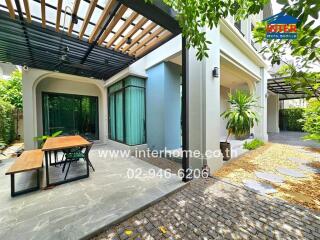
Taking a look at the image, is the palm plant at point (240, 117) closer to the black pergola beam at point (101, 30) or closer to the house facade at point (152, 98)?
the house facade at point (152, 98)

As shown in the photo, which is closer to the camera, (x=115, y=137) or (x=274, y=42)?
(x=274, y=42)

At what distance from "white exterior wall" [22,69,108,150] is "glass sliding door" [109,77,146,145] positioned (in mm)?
1415

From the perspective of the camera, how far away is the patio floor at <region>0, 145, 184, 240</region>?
76.5 inches

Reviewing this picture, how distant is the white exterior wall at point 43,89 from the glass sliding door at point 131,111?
1.42 metres

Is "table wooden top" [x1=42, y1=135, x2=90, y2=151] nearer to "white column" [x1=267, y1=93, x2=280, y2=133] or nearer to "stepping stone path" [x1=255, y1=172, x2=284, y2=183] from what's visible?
"stepping stone path" [x1=255, y1=172, x2=284, y2=183]

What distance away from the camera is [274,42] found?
7.42 ft

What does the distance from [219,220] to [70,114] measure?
759cm

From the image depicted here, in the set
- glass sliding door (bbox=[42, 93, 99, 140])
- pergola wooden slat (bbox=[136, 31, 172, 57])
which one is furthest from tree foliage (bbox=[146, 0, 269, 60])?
glass sliding door (bbox=[42, 93, 99, 140])

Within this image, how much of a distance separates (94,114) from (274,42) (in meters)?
7.85

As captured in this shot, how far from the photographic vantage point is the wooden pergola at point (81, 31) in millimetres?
2844

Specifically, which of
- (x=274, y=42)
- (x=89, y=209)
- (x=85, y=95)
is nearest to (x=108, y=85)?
(x=85, y=95)

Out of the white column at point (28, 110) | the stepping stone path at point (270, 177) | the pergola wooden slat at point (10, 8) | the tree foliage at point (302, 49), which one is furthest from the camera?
the white column at point (28, 110)

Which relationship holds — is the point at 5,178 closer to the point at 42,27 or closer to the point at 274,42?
the point at 42,27

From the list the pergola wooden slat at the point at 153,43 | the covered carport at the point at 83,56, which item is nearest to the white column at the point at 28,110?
the covered carport at the point at 83,56
